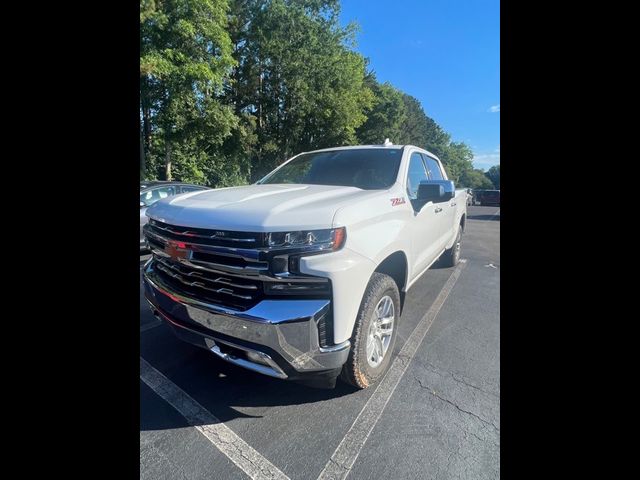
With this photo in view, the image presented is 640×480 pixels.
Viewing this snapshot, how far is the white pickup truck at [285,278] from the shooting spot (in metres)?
1.77

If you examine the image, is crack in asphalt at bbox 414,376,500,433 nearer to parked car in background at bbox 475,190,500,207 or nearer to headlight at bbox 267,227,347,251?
headlight at bbox 267,227,347,251

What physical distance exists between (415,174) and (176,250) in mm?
2468

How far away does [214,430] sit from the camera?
6.46ft

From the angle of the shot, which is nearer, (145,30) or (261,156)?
(145,30)

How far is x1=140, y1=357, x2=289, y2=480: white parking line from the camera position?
1.71 metres

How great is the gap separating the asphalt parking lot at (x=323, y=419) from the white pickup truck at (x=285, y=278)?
0.96 feet

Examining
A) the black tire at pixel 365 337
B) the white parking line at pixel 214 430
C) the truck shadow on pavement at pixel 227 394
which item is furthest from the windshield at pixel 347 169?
the white parking line at pixel 214 430

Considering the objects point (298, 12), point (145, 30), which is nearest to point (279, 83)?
point (298, 12)

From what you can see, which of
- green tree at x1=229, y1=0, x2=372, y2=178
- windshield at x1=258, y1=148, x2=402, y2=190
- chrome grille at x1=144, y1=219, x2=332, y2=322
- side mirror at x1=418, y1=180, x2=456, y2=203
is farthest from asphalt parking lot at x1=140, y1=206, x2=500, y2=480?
green tree at x1=229, y1=0, x2=372, y2=178
